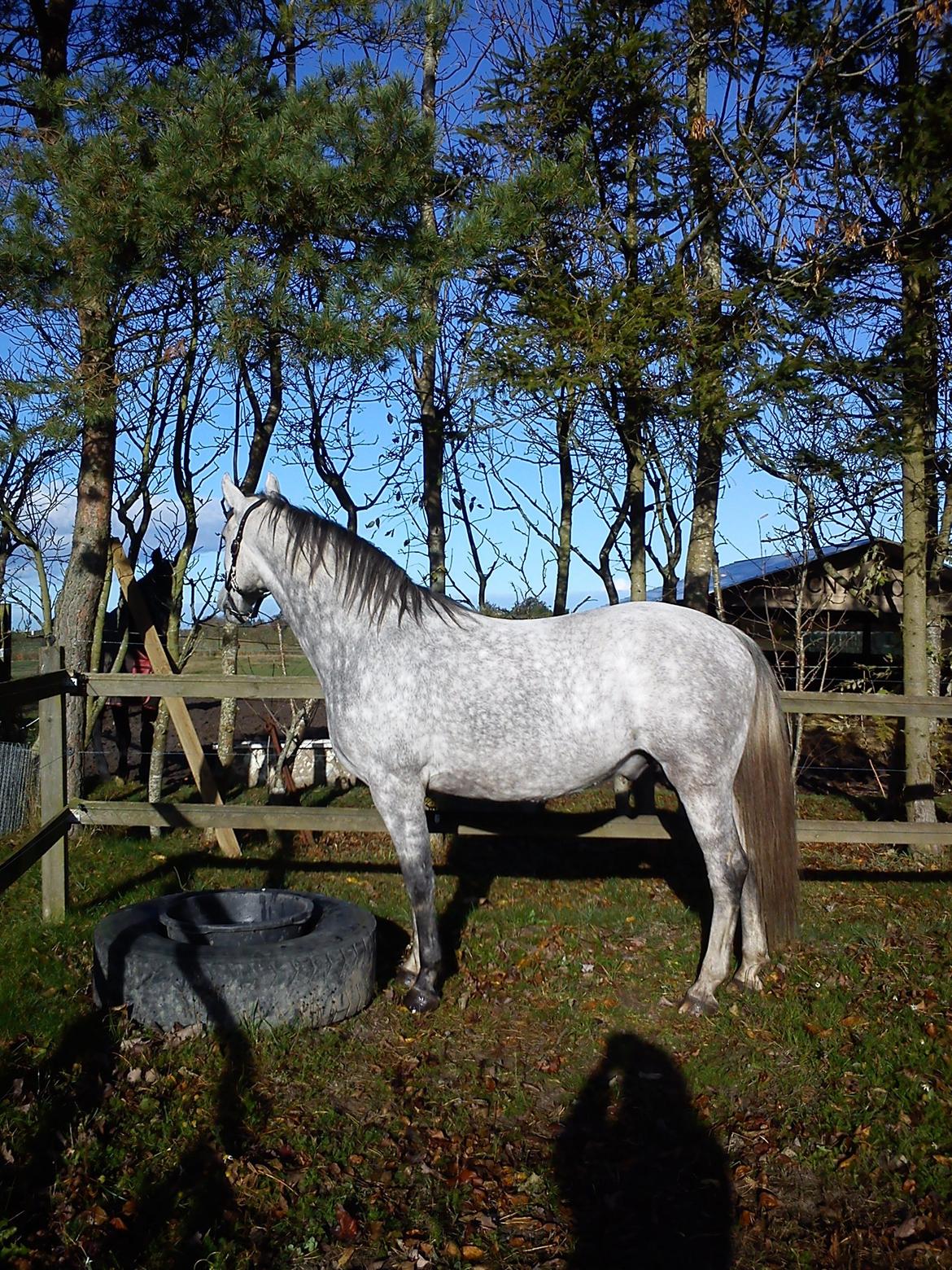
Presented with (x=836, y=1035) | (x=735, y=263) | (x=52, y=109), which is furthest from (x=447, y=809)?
(x=52, y=109)

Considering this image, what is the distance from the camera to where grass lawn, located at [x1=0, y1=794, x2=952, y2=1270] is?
267 cm

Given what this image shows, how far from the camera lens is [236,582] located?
4.57 meters

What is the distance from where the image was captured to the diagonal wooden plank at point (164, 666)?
241 inches

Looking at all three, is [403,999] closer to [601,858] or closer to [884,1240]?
[884,1240]

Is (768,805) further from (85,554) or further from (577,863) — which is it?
(85,554)

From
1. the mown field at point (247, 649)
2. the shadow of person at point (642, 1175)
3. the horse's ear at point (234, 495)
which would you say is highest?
the horse's ear at point (234, 495)

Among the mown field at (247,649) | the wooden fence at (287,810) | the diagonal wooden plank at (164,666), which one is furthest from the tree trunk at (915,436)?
the diagonal wooden plank at (164,666)

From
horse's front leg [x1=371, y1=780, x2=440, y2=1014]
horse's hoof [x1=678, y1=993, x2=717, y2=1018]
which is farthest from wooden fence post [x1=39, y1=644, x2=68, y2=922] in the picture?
horse's hoof [x1=678, y1=993, x2=717, y2=1018]

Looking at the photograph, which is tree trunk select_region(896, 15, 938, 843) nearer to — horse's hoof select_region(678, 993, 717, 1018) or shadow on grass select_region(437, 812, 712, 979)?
shadow on grass select_region(437, 812, 712, 979)

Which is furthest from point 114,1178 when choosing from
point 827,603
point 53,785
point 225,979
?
point 827,603

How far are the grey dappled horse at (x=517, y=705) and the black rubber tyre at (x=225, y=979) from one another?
1.69ft

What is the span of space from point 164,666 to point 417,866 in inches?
112

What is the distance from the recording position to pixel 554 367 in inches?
253

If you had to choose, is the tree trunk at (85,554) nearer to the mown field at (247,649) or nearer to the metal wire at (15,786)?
the mown field at (247,649)
